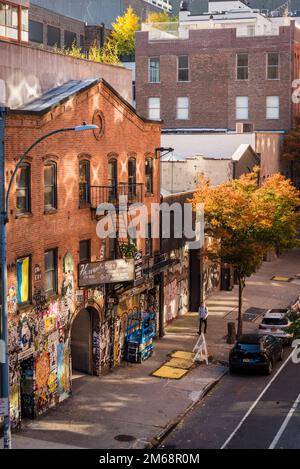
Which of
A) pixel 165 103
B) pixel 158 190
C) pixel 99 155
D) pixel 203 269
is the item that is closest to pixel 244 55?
pixel 165 103

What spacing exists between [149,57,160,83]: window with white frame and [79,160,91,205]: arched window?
148 feet

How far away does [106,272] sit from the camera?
30.2 m

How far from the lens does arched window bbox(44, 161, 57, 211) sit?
89.5 ft

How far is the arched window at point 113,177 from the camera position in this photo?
32.3 metres

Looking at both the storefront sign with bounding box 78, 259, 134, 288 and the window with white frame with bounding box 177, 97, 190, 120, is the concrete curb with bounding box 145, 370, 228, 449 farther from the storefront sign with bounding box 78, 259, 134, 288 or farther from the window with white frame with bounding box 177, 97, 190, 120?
the window with white frame with bounding box 177, 97, 190, 120

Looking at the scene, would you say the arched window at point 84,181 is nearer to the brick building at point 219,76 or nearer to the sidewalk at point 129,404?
the sidewalk at point 129,404

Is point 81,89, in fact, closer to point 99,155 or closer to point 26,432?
point 99,155

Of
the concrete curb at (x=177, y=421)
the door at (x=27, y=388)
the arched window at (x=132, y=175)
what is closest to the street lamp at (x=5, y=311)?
the door at (x=27, y=388)

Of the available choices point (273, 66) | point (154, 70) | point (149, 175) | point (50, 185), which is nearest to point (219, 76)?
point (273, 66)

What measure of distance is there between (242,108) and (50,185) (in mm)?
47592

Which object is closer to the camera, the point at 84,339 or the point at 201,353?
the point at 84,339

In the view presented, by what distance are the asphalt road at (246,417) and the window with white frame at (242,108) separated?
43149 millimetres

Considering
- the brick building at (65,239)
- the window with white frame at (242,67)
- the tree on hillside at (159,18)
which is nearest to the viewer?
the brick building at (65,239)

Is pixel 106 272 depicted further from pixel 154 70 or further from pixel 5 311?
pixel 154 70
